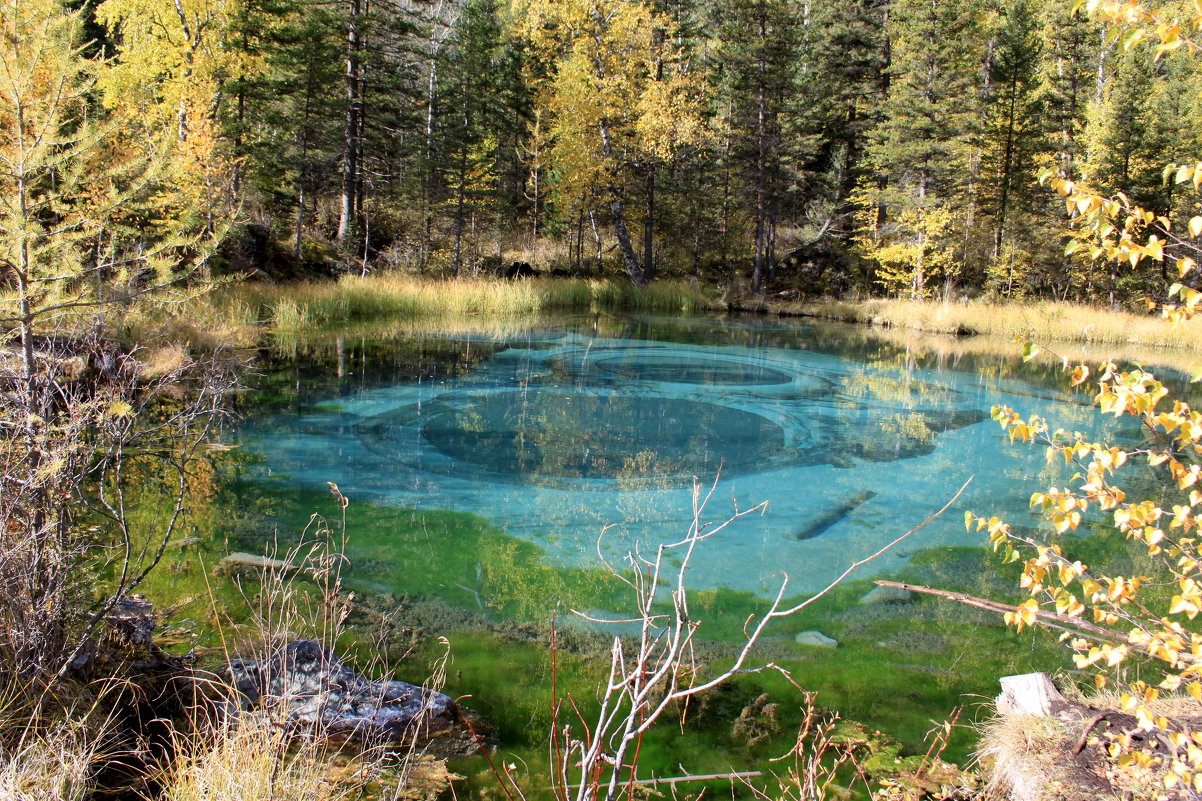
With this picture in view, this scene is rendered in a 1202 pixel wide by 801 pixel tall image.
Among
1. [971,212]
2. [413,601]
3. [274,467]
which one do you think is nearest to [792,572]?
[413,601]

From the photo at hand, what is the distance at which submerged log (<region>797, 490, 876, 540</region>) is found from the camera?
480 centimetres

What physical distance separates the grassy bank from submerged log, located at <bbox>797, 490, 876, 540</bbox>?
1173 centimetres

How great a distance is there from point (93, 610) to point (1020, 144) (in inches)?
993

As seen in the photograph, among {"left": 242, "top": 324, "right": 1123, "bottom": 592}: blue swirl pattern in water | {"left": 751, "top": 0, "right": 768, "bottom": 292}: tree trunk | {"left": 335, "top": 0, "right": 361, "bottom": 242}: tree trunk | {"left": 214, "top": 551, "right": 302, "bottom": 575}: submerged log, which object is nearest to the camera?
{"left": 214, "top": 551, "right": 302, "bottom": 575}: submerged log

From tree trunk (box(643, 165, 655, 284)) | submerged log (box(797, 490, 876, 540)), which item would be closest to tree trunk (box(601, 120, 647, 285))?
tree trunk (box(643, 165, 655, 284))

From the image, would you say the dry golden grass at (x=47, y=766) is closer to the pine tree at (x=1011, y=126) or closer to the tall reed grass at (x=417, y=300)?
the tall reed grass at (x=417, y=300)

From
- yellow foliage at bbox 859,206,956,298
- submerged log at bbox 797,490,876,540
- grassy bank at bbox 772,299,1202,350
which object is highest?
yellow foliage at bbox 859,206,956,298

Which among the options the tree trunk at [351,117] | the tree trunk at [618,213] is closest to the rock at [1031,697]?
the tree trunk at [351,117]

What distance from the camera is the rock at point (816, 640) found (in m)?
3.52

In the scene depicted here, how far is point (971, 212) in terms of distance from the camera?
22.5 metres

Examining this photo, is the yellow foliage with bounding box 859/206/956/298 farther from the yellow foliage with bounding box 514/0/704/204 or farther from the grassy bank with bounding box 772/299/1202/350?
the yellow foliage with bounding box 514/0/704/204

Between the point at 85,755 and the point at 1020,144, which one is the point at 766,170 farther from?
the point at 85,755

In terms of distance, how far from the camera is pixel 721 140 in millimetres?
23906

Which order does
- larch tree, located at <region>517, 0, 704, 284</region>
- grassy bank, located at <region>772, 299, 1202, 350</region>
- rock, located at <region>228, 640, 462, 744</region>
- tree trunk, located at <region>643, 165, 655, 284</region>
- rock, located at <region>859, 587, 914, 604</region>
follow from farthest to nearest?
tree trunk, located at <region>643, 165, 655, 284</region>, larch tree, located at <region>517, 0, 704, 284</region>, grassy bank, located at <region>772, 299, 1202, 350</region>, rock, located at <region>859, 587, 914, 604</region>, rock, located at <region>228, 640, 462, 744</region>
